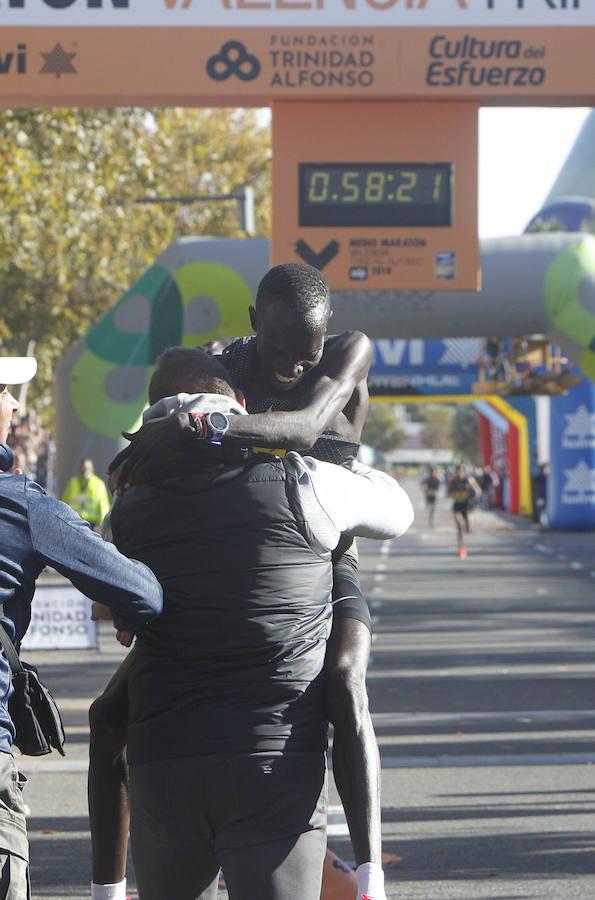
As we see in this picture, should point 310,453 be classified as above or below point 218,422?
below

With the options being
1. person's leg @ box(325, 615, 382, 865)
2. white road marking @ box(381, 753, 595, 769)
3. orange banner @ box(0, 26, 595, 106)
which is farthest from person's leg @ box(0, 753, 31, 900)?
orange banner @ box(0, 26, 595, 106)

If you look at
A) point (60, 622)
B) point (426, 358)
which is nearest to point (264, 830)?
point (60, 622)

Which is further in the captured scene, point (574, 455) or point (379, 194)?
point (574, 455)

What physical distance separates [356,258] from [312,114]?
121cm

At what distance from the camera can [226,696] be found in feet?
10.6

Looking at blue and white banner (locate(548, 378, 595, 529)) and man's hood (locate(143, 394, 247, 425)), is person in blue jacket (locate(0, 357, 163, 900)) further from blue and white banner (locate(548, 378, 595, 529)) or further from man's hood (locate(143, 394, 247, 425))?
blue and white banner (locate(548, 378, 595, 529))

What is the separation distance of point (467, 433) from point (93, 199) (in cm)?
9489

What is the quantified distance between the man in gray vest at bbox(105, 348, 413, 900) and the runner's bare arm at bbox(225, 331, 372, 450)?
0.06m

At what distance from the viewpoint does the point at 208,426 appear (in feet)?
10.5

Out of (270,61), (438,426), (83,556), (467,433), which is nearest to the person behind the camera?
(83,556)

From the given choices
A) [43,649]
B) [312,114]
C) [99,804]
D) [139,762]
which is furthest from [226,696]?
[43,649]

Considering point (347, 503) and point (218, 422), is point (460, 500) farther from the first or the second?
point (218, 422)

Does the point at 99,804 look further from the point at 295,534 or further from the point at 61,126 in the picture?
the point at 61,126

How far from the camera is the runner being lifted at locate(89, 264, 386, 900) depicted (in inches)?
139
